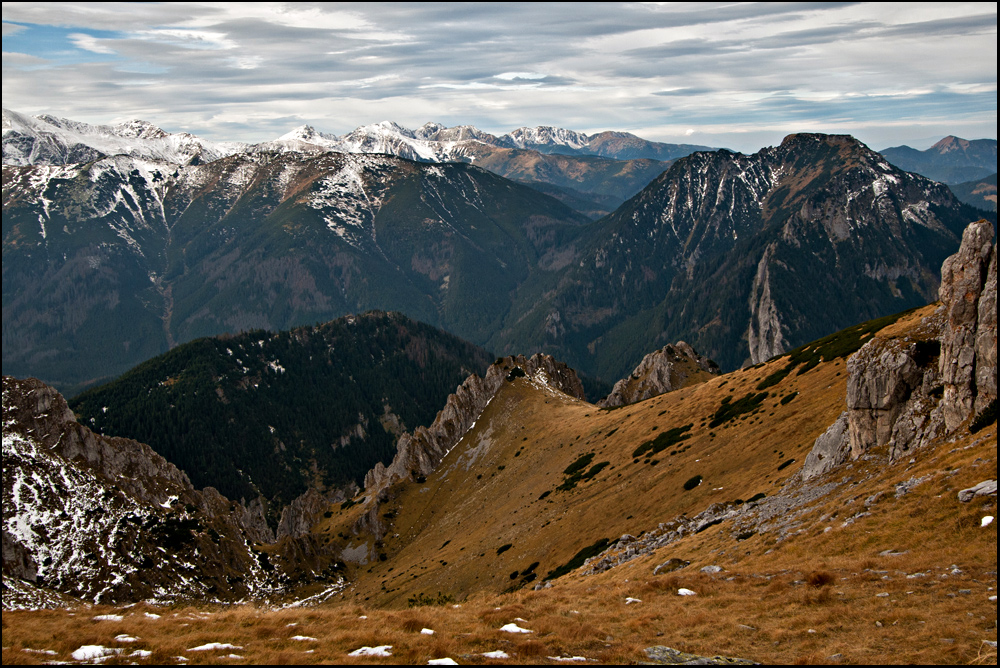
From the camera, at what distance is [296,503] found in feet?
627

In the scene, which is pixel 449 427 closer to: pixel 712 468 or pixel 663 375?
pixel 663 375

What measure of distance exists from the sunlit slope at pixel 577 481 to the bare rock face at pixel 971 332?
16.4 meters

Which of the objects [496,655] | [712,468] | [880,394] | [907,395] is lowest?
[712,468]

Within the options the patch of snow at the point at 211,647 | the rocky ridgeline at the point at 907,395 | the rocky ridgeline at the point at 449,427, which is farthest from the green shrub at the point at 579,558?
the rocky ridgeline at the point at 449,427

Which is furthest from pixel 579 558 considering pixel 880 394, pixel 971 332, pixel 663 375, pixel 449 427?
pixel 663 375

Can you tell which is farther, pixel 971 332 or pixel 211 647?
pixel 971 332

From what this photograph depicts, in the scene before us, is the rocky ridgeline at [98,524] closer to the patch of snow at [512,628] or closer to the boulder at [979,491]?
the patch of snow at [512,628]

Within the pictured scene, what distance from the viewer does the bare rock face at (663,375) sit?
172375 mm

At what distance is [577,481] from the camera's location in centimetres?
9388

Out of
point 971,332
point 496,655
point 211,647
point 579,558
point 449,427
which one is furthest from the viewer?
point 449,427

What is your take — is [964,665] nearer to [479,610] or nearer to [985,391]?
[479,610]

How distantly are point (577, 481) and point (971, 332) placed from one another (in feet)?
194

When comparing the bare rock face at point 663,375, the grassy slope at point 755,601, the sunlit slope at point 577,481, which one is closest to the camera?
the grassy slope at point 755,601

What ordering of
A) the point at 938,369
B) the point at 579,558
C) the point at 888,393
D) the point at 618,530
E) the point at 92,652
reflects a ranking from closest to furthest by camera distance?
the point at 92,652 → the point at 938,369 → the point at 888,393 → the point at 579,558 → the point at 618,530
